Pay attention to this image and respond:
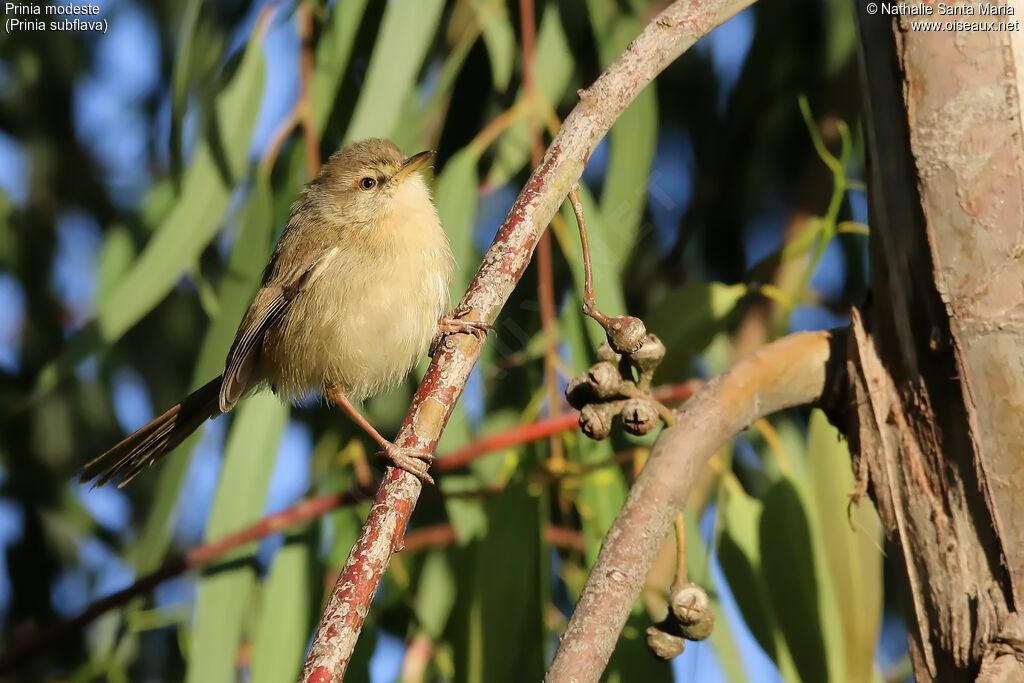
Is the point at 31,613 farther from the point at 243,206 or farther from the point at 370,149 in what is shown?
the point at 370,149

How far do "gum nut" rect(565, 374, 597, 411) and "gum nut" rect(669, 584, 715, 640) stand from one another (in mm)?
347

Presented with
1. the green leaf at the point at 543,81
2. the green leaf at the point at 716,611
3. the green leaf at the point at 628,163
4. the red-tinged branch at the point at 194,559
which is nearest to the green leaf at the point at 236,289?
the red-tinged branch at the point at 194,559

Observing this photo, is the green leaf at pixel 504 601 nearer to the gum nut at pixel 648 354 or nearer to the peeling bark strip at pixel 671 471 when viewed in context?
the peeling bark strip at pixel 671 471

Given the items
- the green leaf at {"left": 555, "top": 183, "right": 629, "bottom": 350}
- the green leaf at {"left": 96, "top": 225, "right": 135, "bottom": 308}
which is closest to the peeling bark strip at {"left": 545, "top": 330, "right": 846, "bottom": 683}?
the green leaf at {"left": 555, "top": 183, "right": 629, "bottom": 350}

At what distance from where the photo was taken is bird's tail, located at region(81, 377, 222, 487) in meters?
2.81

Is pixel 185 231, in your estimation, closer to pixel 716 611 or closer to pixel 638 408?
pixel 638 408

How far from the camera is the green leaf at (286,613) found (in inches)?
97.1

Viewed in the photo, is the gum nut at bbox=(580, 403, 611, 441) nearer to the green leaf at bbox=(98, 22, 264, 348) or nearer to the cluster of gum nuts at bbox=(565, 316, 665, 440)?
the cluster of gum nuts at bbox=(565, 316, 665, 440)

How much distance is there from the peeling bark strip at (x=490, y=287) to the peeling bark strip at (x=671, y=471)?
349 millimetres

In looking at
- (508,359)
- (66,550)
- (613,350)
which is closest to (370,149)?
(508,359)

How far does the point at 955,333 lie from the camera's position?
5.53ft

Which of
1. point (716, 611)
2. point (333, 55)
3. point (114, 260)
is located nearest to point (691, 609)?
point (716, 611)

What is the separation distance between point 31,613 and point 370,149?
1966mm

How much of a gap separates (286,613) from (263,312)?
0.77 m
